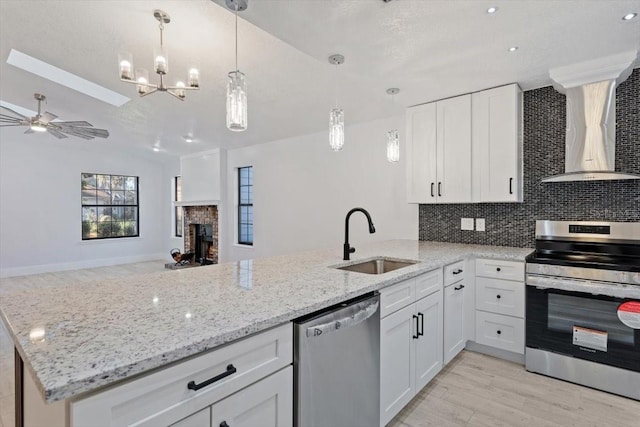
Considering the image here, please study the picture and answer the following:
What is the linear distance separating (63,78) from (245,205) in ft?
11.2

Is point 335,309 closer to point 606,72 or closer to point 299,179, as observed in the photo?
point 606,72

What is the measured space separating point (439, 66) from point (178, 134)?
4986mm

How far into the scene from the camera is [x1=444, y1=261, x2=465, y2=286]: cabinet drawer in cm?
246

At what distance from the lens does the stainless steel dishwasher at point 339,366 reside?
1272 millimetres

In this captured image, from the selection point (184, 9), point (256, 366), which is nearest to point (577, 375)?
point (256, 366)

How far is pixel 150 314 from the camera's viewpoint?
116 cm

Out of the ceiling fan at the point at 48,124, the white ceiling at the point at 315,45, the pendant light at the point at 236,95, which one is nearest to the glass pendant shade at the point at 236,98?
the pendant light at the point at 236,95

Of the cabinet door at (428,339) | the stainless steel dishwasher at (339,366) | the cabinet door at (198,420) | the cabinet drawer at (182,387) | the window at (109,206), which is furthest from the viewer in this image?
the window at (109,206)

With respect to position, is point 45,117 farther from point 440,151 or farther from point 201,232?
point 440,151

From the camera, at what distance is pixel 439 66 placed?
2582 millimetres

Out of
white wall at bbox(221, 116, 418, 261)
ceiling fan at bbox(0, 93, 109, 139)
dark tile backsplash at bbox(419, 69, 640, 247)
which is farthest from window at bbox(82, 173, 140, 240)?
dark tile backsplash at bbox(419, 69, 640, 247)

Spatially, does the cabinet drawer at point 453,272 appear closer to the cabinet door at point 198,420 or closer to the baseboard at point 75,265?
the cabinet door at point 198,420

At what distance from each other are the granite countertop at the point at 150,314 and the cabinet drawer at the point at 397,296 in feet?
0.21

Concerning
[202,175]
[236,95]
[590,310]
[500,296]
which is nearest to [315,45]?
[236,95]
